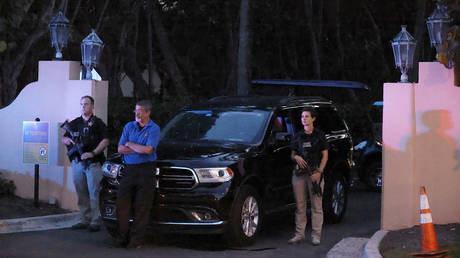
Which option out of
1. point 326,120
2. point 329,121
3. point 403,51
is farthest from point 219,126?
point 403,51

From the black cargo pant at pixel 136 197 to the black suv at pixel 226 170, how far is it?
229 mm

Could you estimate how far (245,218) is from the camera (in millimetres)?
10852

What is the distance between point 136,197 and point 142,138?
0.74m

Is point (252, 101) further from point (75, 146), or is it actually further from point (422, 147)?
point (75, 146)

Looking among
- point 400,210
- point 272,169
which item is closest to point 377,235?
point 400,210

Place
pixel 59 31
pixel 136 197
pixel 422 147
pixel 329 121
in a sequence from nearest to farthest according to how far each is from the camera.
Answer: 1. pixel 136 197
2. pixel 422 147
3. pixel 329 121
4. pixel 59 31

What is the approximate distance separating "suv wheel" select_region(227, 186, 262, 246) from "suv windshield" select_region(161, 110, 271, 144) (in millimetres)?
887

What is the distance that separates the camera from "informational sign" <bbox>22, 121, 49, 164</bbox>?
1354 centimetres

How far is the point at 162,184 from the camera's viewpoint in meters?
10.7

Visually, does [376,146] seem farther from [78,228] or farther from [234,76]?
[234,76]

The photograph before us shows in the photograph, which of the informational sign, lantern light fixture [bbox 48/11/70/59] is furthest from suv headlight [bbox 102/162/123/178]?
lantern light fixture [bbox 48/11/70/59]

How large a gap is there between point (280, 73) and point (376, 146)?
2206cm

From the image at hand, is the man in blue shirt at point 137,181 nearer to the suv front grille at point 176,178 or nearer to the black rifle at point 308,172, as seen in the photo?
the suv front grille at point 176,178

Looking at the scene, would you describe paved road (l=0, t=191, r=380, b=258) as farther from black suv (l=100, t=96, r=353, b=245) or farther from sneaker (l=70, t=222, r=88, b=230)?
black suv (l=100, t=96, r=353, b=245)
